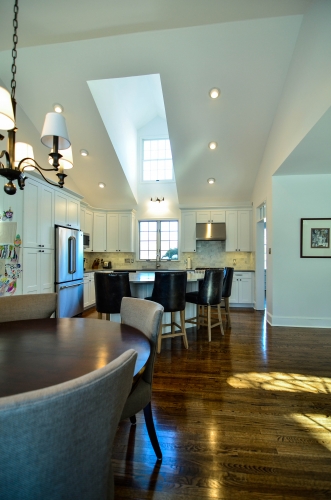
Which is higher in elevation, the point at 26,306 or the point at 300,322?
the point at 26,306

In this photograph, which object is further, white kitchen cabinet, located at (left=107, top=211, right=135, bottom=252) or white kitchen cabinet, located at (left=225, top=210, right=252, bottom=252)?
white kitchen cabinet, located at (left=107, top=211, right=135, bottom=252)

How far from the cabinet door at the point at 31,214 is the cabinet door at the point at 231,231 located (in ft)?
14.2

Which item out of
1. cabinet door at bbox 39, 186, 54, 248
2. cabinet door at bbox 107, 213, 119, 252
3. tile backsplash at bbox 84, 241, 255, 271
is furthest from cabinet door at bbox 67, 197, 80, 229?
tile backsplash at bbox 84, 241, 255, 271

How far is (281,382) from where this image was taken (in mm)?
2506

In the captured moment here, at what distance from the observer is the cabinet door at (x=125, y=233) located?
6.78 metres

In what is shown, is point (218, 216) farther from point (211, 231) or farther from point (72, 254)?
point (72, 254)

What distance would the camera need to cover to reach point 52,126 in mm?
1829

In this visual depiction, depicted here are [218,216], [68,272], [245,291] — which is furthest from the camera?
[218,216]

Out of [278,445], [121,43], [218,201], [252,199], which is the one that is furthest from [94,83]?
[278,445]

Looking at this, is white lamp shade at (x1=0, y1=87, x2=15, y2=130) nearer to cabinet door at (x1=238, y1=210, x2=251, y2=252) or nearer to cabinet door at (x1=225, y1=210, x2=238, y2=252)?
cabinet door at (x1=225, y1=210, x2=238, y2=252)

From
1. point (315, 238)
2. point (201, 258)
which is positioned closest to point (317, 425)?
point (315, 238)

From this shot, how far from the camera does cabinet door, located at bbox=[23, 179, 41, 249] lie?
3.73 meters

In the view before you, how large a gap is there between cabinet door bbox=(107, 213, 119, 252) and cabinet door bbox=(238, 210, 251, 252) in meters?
3.17

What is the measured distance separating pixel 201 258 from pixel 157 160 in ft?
9.76
